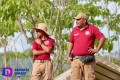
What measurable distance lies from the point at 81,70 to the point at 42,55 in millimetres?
713

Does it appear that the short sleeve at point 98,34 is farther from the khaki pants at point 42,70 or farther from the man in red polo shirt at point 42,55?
the khaki pants at point 42,70

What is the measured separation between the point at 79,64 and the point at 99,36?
0.54 m

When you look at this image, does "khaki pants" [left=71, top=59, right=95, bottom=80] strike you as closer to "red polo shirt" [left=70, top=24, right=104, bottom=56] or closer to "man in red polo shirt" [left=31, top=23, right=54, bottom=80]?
"red polo shirt" [left=70, top=24, right=104, bottom=56]

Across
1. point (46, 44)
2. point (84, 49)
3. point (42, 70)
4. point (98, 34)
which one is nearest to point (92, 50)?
point (84, 49)

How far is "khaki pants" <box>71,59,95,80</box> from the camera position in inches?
230

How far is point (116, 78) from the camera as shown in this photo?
779 centimetres

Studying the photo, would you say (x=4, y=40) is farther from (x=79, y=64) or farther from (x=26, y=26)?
(x=79, y=64)

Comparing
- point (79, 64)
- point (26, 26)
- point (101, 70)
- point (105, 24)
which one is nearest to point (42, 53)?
point (79, 64)

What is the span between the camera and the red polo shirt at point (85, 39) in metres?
5.82

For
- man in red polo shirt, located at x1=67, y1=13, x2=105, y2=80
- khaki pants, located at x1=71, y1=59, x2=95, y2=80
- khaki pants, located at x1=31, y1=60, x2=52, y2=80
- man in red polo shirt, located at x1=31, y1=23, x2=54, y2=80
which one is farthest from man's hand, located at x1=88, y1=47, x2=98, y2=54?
khaki pants, located at x1=31, y1=60, x2=52, y2=80

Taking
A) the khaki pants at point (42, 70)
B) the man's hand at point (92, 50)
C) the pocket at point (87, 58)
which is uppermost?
the man's hand at point (92, 50)

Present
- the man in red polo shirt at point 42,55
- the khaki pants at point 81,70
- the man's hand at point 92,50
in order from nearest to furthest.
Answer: the man's hand at point 92,50, the khaki pants at point 81,70, the man in red polo shirt at point 42,55

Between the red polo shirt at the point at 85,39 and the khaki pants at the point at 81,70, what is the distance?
0.16 m

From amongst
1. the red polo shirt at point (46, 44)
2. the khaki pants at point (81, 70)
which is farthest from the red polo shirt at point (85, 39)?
the red polo shirt at point (46, 44)
